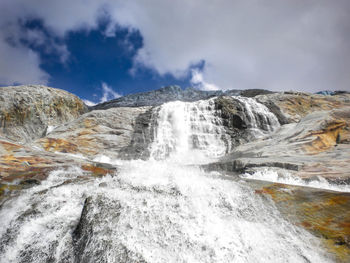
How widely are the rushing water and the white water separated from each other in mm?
2067

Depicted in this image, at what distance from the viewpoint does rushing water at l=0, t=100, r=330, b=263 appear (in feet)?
9.32

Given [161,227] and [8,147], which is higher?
[8,147]

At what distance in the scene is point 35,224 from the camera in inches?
141

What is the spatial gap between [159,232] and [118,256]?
0.76 m

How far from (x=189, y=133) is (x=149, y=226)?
15.1 meters

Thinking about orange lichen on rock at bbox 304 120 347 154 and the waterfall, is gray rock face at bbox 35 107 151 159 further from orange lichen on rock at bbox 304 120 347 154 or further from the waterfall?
orange lichen on rock at bbox 304 120 347 154

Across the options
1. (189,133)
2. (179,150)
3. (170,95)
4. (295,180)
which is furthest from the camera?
(170,95)

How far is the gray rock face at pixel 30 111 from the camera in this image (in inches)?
716

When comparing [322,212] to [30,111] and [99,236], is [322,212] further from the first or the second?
[30,111]

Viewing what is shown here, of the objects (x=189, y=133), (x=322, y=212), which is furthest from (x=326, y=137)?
(x=189, y=133)

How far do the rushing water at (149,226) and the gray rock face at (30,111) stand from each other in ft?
59.7

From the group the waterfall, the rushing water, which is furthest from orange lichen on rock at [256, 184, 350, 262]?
the waterfall

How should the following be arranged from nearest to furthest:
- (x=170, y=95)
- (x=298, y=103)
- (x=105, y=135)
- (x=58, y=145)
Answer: (x=58, y=145), (x=105, y=135), (x=298, y=103), (x=170, y=95)

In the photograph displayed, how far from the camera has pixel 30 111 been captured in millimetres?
19891
